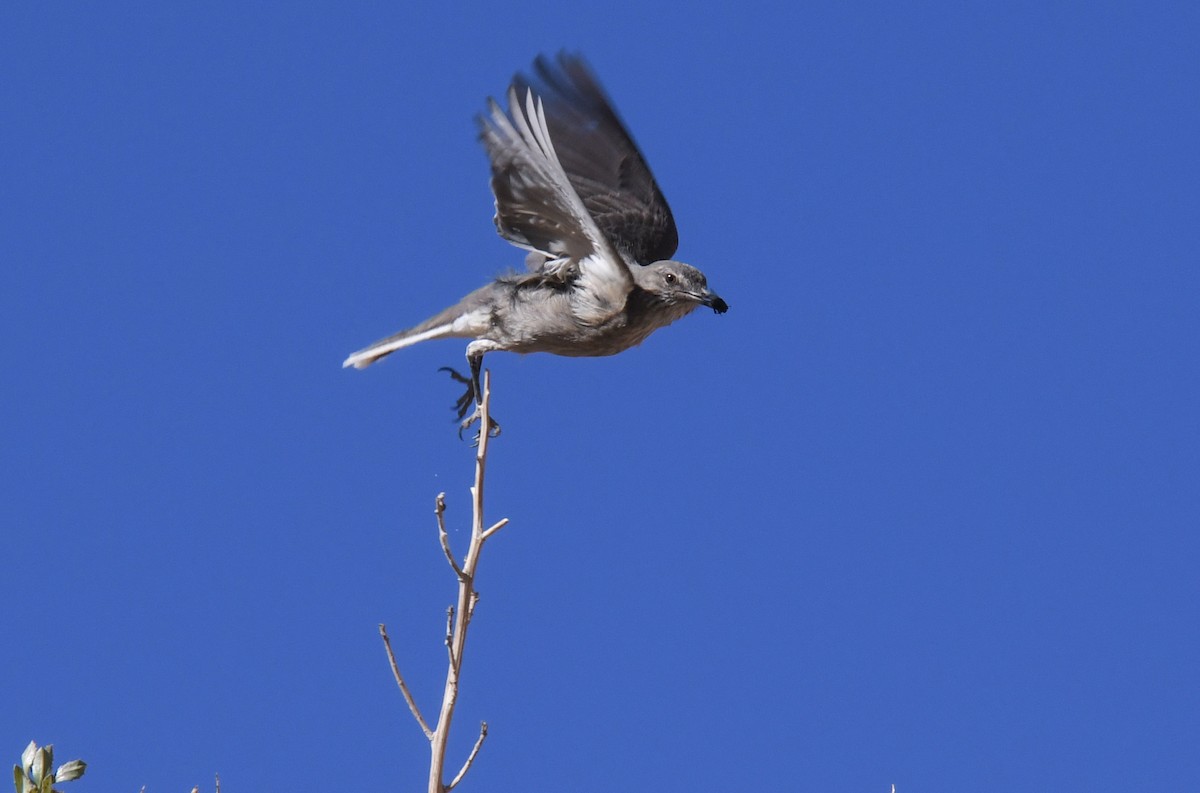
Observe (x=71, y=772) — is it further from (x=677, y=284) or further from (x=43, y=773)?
(x=677, y=284)

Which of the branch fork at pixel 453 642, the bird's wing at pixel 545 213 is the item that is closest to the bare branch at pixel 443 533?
the branch fork at pixel 453 642

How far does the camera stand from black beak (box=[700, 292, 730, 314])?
688cm

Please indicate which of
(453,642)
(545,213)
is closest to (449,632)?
(453,642)

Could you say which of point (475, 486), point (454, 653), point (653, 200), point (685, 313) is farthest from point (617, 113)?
point (454, 653)

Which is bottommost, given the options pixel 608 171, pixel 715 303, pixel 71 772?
pixel 71 772

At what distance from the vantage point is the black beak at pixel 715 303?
688 cm

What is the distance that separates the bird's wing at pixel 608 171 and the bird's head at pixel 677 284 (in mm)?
708

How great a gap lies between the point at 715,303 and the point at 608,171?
4.80ft

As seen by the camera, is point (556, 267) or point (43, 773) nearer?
point (43, 773)

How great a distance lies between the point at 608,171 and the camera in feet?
26.3

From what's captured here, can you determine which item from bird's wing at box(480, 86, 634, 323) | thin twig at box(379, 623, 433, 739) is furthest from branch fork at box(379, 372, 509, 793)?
bird's wing at box(480, 86, 634, 323)

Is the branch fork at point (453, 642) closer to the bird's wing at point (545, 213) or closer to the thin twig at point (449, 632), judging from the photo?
the thin twig at point (449, 632)

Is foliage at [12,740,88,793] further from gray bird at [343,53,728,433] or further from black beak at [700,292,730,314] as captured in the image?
black beak at [700,292,730,314]

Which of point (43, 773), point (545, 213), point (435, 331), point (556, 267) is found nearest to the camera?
point (43, 773)
